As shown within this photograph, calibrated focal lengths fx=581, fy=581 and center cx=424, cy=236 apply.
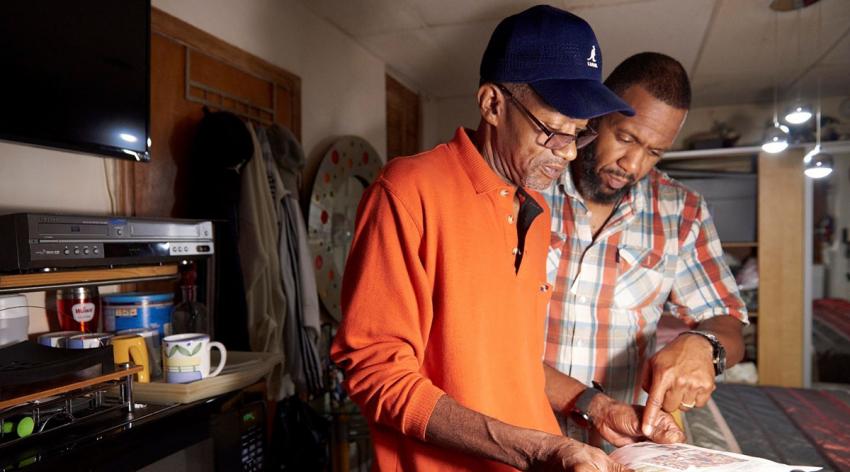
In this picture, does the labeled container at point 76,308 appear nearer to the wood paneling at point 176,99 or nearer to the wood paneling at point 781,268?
the wood paneling at point 176,99

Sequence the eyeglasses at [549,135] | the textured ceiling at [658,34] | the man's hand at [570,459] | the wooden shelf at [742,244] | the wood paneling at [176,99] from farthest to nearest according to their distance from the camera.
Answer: the wooden shelf at [742,244] < the textured ceiling at [658,34] < the wood paneling at [176,99] < the eyeglasses at [549,135] < the man's hand at [570,459]

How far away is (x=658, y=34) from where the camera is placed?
3246mm

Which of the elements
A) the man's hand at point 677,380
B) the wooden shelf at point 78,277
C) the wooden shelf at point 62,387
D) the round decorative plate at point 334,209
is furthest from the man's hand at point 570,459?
the round decorative plate at point 334,209

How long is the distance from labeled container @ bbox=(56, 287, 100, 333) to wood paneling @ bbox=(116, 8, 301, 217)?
0.41 m

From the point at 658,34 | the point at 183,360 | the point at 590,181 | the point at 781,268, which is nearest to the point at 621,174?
the point at 590,181

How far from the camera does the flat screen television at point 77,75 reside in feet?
3.94

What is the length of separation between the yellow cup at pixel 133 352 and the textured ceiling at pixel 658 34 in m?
2.05

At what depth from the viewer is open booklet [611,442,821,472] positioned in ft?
2.73

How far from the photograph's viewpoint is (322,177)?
9.33 feet

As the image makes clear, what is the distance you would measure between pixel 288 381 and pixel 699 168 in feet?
12.0

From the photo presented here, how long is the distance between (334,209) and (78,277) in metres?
1.91

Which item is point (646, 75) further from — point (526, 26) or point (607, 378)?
point (607, 378)

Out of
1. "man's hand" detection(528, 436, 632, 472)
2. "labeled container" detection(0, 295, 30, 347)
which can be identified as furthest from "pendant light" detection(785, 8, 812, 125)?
"labeled container" detection(0, 295, 30, 347)

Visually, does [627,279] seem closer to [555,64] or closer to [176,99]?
[555,64]
